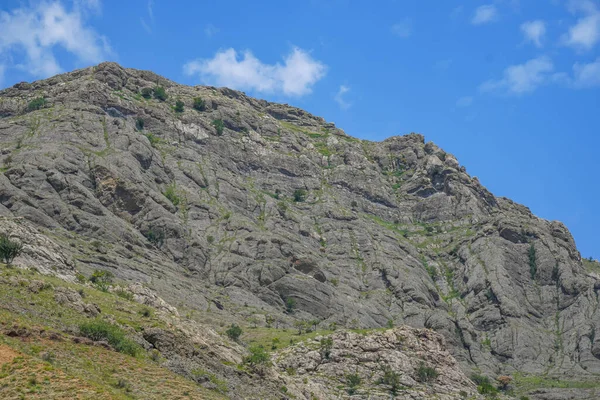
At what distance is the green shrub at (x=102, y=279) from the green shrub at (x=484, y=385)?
64.8 m

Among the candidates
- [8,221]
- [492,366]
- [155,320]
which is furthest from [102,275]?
[492,366]

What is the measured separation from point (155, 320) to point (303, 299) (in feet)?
191

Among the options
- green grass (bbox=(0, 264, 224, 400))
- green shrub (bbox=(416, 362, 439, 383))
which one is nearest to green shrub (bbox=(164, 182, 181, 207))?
green shrub (bbox=(416, 362, 439, 383))

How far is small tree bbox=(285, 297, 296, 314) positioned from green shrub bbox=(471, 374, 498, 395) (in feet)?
122

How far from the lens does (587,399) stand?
118m

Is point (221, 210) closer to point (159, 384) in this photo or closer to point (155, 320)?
point (155, 320)

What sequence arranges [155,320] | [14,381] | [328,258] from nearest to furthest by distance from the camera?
[14,381], [155,320], [328,258]

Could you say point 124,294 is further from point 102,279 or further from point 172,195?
point 172,195

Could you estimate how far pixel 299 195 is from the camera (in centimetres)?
19338

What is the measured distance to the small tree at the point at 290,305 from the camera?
131375mm

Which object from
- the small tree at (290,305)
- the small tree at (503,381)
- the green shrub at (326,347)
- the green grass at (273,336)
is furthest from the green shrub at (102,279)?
the small tree at (503,381)

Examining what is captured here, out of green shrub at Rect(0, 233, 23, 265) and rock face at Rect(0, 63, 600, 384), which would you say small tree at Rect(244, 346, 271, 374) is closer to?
rock face at Rect(0, 63, 600, 384)

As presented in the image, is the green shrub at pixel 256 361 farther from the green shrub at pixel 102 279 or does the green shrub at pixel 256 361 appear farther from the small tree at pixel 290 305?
the small tree at pixel 290 305

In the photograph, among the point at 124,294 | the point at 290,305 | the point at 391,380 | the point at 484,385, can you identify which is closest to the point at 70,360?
the point at 124,294
